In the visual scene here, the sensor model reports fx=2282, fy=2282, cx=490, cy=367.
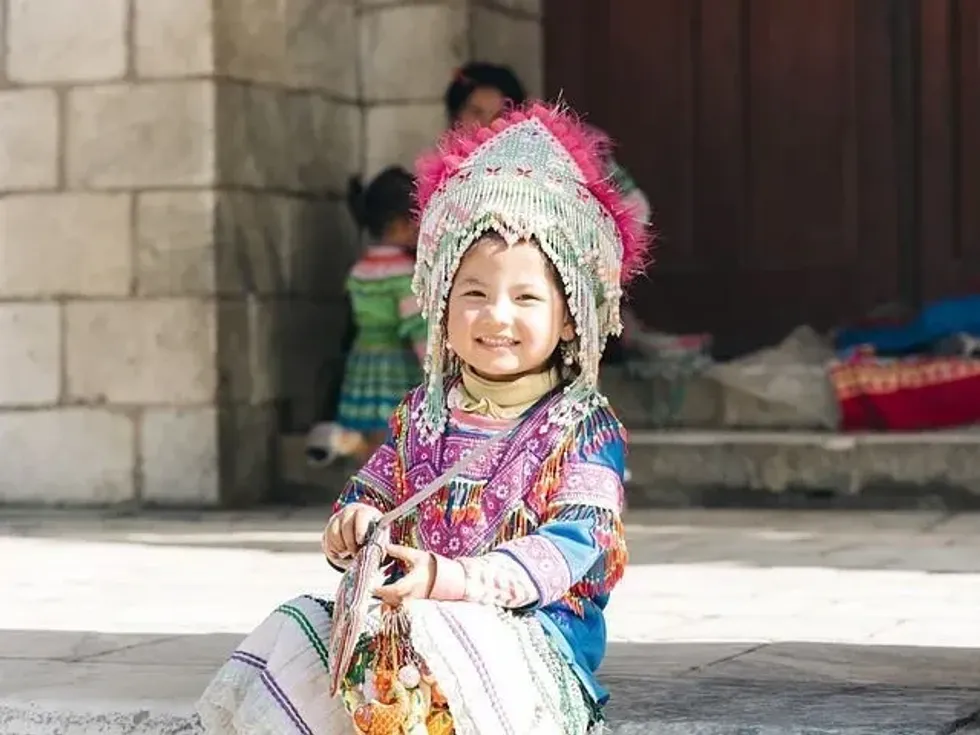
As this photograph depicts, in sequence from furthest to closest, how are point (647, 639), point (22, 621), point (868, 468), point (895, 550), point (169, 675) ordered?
point (868, 468) < point (895, 550) < point (22, 621) < point (647, 639) < point (169, 675)

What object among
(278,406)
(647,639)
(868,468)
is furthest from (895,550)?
(278,406)

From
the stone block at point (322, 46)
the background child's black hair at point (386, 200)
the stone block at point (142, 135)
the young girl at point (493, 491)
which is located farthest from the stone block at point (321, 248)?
the young girl at point (493, 491)

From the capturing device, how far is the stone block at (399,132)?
8.60 metres

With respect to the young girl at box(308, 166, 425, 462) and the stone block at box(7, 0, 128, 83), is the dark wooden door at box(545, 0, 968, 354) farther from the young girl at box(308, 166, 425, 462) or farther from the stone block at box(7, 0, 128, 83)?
the stone block at box(7, 0, 128, 83)

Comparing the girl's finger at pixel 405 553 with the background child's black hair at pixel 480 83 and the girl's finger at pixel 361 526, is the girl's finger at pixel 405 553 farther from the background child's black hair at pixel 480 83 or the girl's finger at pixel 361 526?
the background child's black hair at pixel 480 83

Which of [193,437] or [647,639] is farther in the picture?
[193,437]

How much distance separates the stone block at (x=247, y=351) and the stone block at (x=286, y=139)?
455 mm

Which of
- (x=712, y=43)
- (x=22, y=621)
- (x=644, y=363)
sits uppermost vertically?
(x=712, y=43)

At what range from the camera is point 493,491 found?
3.27 meters

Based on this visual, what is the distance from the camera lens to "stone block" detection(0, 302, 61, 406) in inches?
324

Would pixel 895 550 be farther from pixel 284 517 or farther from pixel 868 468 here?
pixel 284 517

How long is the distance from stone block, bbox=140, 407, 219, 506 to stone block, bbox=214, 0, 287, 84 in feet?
4.01

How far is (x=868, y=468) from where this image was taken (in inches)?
293

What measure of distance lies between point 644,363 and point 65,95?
2.29 metres
